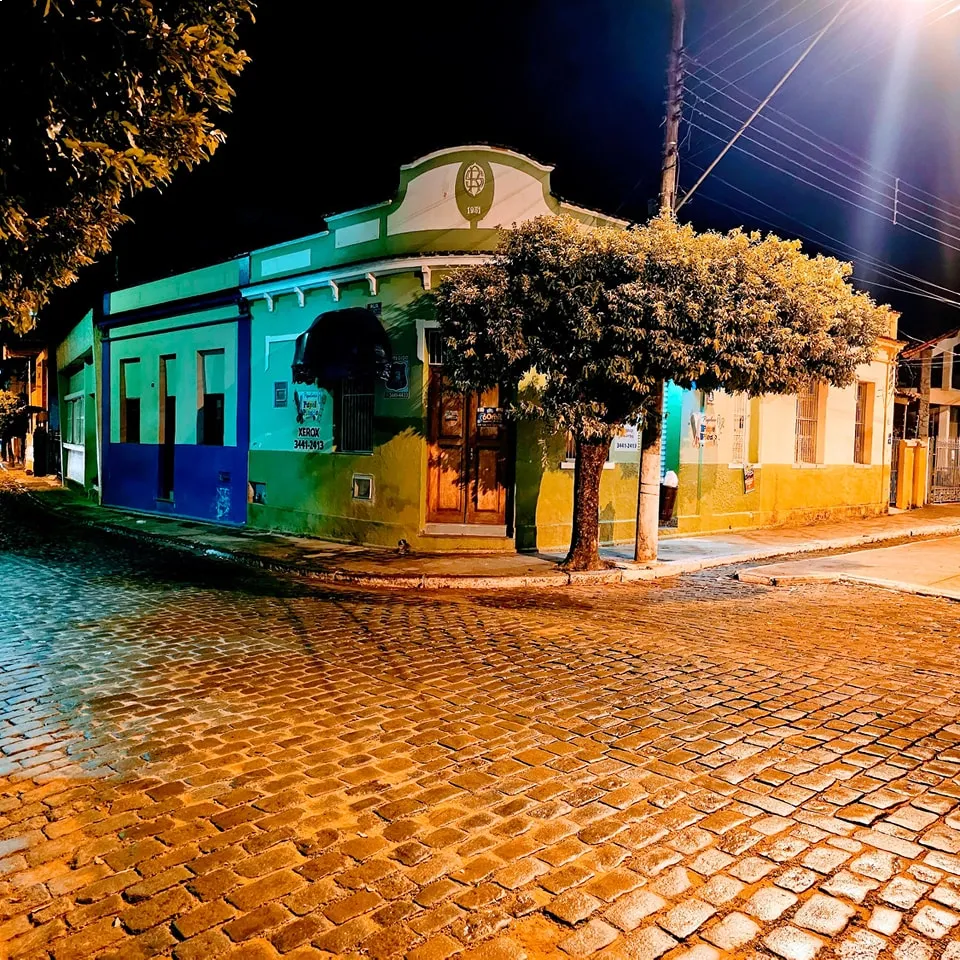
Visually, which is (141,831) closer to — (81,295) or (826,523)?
(826,523)

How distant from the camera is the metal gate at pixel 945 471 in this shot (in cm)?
2461

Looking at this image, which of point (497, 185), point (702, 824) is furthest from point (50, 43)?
point (497, 185)

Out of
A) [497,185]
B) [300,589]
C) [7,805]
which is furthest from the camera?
[497,185]

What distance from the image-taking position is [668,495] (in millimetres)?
15422

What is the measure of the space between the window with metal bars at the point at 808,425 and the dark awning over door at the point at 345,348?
10.9 m

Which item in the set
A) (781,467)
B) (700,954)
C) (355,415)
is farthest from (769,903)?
(781,467)

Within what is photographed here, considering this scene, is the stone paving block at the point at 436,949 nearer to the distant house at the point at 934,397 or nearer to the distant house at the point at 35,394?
the distant house at the point at 934,397

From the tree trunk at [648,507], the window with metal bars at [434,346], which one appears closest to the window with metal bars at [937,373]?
the tree trunk at [648,507]

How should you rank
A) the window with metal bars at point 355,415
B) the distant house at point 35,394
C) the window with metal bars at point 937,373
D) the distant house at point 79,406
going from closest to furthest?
1. the window with metal bars at point 355,415
2. the distant house at point 79,406
3. the window with metal bars at point 937,373
4. the distant house at point 35,394

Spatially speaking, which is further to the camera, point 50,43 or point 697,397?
point 697,397

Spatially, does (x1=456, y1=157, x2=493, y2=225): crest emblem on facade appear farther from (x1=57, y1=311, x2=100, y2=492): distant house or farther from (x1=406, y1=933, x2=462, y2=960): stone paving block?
(x1=57, y1=311, x2=100, y2=492): distant house

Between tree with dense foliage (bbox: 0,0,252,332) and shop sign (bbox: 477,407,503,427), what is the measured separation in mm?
7384

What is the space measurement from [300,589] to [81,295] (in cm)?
2261

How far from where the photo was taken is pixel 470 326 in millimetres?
10391
